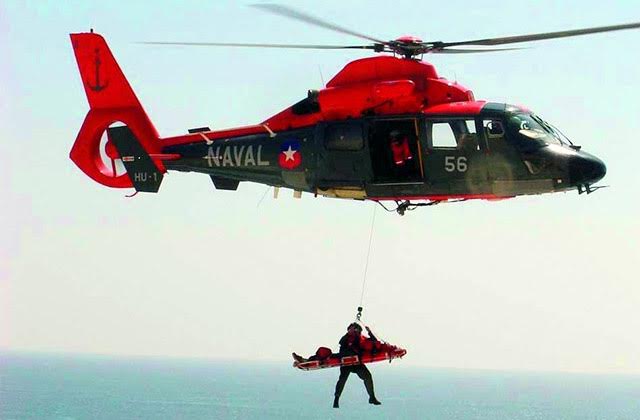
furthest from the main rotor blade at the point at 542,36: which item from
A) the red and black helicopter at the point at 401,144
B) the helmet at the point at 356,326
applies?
the helmet at the point at 356,326

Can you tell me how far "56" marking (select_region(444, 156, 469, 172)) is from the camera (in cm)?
1702

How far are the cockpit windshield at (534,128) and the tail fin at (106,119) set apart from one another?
22.8ft

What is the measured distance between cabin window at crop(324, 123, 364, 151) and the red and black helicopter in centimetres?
2

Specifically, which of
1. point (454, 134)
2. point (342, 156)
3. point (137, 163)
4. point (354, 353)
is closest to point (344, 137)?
point (342, 156)

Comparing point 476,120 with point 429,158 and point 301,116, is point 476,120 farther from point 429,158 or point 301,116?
point 301,116

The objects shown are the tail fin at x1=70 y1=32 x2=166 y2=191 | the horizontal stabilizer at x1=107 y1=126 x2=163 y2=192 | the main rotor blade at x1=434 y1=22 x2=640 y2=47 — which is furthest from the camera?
the tail fin at x1=70 y1=32 x2=166 y2=191

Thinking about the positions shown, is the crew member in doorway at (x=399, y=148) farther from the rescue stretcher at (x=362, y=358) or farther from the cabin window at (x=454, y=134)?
the rescue stretcher at (x=362, y=358)

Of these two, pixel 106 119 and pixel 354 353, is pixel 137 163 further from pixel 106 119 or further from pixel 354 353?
pixel 354 353

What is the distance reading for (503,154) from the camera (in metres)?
17.0

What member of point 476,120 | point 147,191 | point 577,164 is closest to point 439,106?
point 476,120

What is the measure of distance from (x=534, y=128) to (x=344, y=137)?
315 centimetres

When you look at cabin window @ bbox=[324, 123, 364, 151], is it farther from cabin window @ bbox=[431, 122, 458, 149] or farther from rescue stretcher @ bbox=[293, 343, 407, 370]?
rescue stretcher @ bbox=[293, 343, 407, 370]

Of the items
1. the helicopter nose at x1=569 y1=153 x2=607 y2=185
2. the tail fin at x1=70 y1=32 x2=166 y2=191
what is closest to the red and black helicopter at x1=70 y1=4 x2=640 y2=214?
the helicopter nose at x1=569 y1=153 x2=607 y2=185

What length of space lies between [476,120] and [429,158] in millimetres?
988
